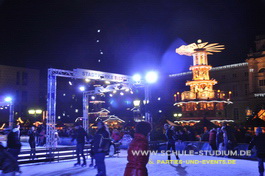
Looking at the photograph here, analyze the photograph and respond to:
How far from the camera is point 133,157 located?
385cm

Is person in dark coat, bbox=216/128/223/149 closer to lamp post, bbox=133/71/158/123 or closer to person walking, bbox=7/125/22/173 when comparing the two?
lamp post, bbox=133/71/158/123

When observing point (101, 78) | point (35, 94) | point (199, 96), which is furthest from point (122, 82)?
point (35, 94)

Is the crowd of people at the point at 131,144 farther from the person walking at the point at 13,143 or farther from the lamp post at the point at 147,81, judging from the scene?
the lamp post at the point at 147,81

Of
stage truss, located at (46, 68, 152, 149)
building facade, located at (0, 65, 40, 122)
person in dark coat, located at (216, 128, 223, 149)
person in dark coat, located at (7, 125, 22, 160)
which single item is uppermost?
building facade, located at (0, 65, 40, 122)

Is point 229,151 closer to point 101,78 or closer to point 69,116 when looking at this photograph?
point 101,78

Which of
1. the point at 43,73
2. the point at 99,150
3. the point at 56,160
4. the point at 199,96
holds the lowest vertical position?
the point at 56,160

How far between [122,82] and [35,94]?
37.2 meters

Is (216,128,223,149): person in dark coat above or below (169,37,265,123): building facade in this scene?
below

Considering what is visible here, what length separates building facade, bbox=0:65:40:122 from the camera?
5044 cm

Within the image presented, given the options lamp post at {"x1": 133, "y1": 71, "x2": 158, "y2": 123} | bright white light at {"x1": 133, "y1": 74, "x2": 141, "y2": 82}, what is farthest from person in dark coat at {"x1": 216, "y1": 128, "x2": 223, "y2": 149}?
bright white light at {"x1": 133, "y1": 74, "x2": 141, "y2": 82}

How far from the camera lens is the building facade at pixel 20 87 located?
165 feet

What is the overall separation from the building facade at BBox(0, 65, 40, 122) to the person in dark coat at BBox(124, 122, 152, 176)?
1951 inches

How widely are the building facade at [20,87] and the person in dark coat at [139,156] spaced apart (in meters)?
49.6

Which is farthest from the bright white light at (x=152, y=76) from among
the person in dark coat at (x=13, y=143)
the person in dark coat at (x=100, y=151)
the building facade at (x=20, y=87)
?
the building facade at (x=20, y=87)
